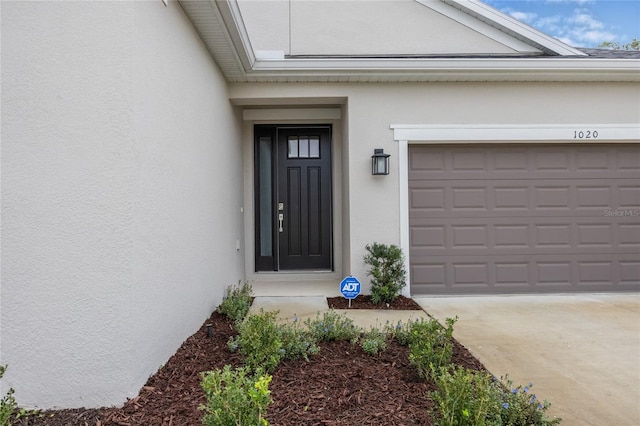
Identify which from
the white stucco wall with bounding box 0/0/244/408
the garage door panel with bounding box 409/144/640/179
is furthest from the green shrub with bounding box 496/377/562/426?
the garage door panel with bounding box 409/144/640/179

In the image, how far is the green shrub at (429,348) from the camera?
2.52m

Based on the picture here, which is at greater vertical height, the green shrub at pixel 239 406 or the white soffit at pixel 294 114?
the white soffit at pixel 294 114

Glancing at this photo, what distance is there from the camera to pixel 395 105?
512 cm

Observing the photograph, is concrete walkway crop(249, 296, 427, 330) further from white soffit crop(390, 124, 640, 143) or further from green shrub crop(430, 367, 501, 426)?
white soffit crop(390, 124, 640, 143)

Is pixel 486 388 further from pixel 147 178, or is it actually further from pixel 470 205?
pixel 470 205

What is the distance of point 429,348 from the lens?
8.34 ft

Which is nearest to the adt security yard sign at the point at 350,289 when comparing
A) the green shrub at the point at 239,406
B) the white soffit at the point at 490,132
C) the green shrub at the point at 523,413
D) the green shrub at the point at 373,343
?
the green shrub at the point at 373,343

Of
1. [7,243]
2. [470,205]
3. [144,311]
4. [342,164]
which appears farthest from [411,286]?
[7,243]

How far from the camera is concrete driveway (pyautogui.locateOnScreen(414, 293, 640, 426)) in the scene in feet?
7.84

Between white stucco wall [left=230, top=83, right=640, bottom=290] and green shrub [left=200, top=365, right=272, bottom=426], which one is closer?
green shrub [left=200, top=365, right=272, bottom=426]

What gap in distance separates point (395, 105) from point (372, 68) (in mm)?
651

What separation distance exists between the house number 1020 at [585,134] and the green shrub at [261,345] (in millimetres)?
4976

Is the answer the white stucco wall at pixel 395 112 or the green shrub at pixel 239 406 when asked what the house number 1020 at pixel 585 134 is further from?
the green shrub at pixel 239 406

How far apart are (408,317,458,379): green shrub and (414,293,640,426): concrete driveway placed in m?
0.48
